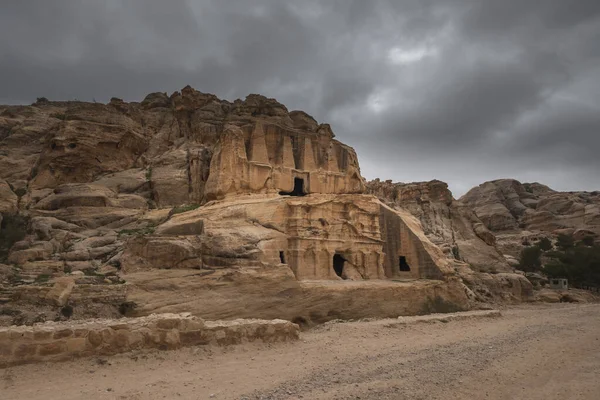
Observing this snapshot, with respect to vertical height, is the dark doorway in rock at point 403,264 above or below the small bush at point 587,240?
below

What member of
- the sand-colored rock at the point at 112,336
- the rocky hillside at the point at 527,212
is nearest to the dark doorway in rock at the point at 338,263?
the sand-colored rock at the point at 112,336

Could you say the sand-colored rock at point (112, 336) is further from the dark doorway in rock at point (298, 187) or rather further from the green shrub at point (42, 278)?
the dark doorway in rock at point (298, 187)

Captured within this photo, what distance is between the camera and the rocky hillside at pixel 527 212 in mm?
55094

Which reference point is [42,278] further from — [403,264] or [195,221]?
[403,264]

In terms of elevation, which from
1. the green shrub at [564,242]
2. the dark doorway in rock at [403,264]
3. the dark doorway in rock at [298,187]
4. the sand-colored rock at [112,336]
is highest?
the dark doorway in rock at [298,187]

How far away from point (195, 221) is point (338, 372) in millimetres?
10587

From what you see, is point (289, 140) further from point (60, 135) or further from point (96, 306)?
point (96, 306)

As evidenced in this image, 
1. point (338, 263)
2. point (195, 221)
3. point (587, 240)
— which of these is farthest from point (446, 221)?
point (195, 221)

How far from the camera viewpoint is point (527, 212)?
65.4m

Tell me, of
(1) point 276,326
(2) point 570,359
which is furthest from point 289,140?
(2) point 570,359

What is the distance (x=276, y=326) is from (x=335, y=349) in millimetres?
1918

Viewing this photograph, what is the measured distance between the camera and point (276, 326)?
1241cm

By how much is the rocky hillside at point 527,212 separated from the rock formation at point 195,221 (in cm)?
3627

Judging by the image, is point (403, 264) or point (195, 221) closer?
point (195, 221)
